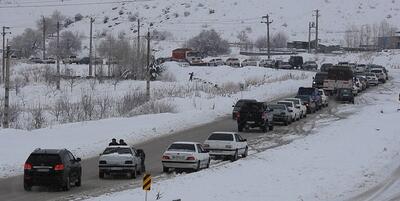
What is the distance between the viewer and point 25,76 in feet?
312

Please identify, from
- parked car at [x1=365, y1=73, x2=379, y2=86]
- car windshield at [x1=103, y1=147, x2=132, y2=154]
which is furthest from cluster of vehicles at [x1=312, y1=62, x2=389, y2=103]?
car windshield at [x1=103, y1=147, x2=132, y2=154]

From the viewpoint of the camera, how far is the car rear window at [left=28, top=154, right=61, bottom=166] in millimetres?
25805

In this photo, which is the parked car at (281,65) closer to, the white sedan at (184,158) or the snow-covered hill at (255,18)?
the snow-covered hill at (255,18)

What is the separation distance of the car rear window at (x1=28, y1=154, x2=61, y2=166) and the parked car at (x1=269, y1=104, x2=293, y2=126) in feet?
→ 95.9

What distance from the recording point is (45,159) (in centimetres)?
2584

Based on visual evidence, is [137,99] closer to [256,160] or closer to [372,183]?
[256,160]

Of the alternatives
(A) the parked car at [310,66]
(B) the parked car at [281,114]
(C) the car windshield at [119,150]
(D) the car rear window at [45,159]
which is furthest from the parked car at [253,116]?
(A) the parked car at [310,66]

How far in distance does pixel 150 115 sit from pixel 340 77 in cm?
2458

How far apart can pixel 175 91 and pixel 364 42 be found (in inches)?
3713

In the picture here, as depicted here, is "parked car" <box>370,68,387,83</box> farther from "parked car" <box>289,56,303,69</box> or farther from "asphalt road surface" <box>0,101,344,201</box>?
"asphalt road surface" <box>0,101,344,201</box>

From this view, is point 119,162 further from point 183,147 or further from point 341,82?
point 341,82

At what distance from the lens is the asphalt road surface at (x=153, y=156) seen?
25.4 metres

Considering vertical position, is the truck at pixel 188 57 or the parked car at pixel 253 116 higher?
the truck at pixel 188 57

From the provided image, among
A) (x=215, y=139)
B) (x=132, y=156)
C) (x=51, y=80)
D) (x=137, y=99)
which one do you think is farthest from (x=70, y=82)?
(x=132, y=156)
